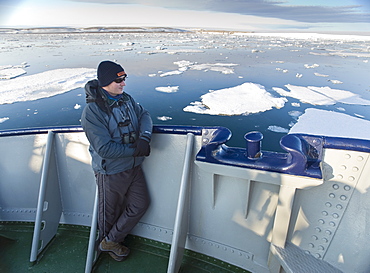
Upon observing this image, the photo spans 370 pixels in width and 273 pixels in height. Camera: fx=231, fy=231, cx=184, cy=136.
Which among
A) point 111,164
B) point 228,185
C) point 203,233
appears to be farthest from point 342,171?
point 111,164

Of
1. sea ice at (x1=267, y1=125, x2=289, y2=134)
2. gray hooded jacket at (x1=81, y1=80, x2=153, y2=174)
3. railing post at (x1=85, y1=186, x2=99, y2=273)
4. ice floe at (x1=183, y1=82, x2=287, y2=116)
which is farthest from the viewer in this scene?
ice floe at (x1=183, y1=82, x2=287, y2=116)

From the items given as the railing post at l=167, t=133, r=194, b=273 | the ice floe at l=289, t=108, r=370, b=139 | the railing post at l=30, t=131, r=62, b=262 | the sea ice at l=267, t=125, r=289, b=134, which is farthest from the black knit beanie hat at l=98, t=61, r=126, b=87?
the sea ice at l=267, t=125, r=289, b=134

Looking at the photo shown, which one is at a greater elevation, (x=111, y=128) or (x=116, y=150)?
(x=111, y=128)

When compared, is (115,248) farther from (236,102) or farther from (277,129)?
(236,102)

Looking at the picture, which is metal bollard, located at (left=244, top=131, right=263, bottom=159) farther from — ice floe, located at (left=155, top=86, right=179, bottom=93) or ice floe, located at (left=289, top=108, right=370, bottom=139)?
ice floe, located at (left=155, top=86, right=179, bottom=93)

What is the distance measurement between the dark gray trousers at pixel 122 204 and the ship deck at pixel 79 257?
9.2 inches

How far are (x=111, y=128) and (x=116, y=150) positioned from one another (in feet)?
0.53

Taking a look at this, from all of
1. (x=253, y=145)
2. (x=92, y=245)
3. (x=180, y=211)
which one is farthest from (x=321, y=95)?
(x=92, y=245)

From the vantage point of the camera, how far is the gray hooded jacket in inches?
56.9

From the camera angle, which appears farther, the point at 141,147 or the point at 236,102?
the point at 236,102

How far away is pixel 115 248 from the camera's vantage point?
1.90 m

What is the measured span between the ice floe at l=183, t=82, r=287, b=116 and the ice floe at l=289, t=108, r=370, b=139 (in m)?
1.25

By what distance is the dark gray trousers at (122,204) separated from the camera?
172 centimetres

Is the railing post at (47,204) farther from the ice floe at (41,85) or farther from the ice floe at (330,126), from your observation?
the ice floe at (41,85)
